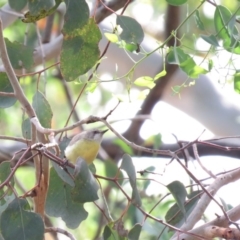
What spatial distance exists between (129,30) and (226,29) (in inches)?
4.3

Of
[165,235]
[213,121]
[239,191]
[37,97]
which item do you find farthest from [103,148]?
[37,97]

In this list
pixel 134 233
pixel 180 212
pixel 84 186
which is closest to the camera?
pixel 84 186

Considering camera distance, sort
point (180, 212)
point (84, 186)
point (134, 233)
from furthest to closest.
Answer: point (180, 212)
point (134, 233)
point (84, 186)

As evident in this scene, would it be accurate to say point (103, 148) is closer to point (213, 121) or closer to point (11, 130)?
point (213, 121)

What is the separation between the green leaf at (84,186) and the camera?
1.94 ft

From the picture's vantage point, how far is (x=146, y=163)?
1.46 m

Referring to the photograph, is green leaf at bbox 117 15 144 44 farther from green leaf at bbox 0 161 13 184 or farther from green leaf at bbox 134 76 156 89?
green leaf at bbox 0 161 13 184

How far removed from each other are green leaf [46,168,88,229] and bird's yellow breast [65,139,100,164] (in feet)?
0.25

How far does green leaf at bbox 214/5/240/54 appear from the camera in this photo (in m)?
0.64

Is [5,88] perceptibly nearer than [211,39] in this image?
No

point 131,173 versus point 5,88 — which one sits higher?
point 5,88

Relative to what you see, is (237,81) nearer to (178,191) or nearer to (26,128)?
(178,191)

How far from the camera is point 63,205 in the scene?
750 millimetres

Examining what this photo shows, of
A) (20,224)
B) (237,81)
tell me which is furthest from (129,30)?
(20,224)
